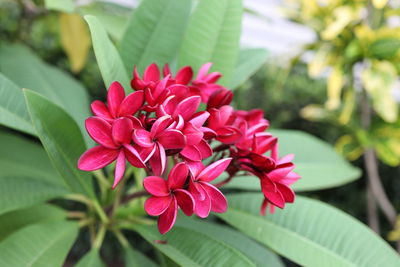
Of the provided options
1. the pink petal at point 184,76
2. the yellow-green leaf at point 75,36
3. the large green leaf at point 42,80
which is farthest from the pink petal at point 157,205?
the yellow-green leaf at point 75,36

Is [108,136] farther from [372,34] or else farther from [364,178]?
[364,178]

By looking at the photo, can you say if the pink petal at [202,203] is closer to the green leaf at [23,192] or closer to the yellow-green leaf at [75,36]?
the green leaf at [23,192]

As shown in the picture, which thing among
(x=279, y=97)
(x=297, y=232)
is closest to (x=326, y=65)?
(x=279, y=97)

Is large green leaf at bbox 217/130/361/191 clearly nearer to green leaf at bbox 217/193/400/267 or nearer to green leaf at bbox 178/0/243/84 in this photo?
green leaf at bbox 217/193/400/267

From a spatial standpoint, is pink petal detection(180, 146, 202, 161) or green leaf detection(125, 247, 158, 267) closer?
pink petal detection(180, 146, 202, 161)

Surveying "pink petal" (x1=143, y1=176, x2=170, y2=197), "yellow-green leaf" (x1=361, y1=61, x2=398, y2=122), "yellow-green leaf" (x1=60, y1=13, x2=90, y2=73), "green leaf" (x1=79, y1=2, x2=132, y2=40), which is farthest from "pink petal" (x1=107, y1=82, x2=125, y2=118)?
"yellow-green leaf" (x1=361, y1=61, x2=398, y2=122)

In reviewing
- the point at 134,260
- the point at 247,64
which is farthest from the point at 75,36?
the point at 134,260

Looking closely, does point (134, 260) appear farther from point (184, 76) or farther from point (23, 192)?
point (184, 76)
